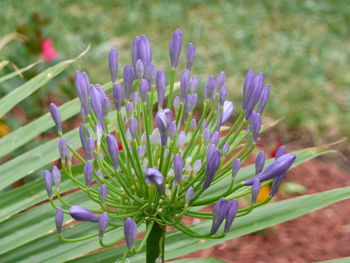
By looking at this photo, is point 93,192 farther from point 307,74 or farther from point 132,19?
point 132,19

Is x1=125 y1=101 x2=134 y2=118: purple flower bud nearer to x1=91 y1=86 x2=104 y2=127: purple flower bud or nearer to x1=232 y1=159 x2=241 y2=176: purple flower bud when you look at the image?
x1=91 y1=86 x2=104 y2=127: purple flower bud

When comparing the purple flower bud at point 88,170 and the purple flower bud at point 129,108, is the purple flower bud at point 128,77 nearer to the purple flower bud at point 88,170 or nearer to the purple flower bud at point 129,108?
the purple flower bud at point 129,108

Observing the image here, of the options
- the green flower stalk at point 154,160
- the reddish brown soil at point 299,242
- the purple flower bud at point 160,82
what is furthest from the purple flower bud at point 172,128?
the reddish brown soil at point 299,242

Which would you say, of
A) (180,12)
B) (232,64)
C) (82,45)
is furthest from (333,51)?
(82,45)

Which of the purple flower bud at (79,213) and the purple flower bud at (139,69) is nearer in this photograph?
the purple flower bud at (79,213)

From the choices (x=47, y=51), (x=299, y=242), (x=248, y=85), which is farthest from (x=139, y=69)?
(x=47, y=51)

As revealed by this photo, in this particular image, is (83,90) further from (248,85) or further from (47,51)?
(47,51)
